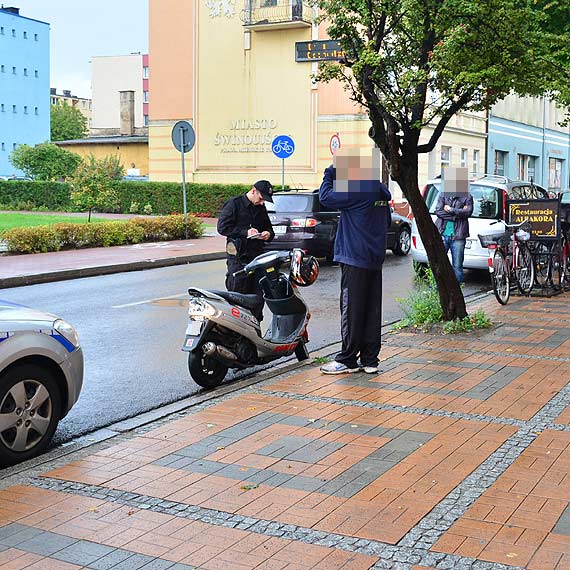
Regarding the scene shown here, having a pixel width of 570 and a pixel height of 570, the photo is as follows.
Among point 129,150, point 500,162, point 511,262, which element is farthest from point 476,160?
point 511,262

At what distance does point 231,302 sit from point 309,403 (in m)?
1.30

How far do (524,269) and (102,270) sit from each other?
8.20 metres

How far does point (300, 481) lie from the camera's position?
522 centimetres

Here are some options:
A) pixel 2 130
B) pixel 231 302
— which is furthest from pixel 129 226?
pixel 2 130

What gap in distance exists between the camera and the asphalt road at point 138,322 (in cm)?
756

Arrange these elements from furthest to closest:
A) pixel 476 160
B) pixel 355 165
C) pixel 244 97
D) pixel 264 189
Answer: pixel 476 160, pixel 244 97, pixel 264 189, pixel 355 165

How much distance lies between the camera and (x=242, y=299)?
7.98 meters

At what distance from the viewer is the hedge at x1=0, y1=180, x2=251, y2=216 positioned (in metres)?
36.7

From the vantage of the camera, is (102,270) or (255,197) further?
(102,270)

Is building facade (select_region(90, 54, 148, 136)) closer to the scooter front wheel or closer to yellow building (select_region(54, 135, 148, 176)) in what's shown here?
yellow building (select_region(54, 135, 148, 176))

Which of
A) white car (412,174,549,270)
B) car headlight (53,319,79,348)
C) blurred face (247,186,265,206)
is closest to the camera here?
car headlight (53,319,79,348)

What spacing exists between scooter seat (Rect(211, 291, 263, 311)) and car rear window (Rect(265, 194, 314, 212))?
11.0 metres

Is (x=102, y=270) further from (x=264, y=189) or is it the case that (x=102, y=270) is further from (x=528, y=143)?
(x=528, y=143)

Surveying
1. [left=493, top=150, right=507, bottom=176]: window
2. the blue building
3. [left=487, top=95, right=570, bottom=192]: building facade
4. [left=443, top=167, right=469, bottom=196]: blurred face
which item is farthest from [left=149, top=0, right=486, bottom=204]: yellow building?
the blue building
